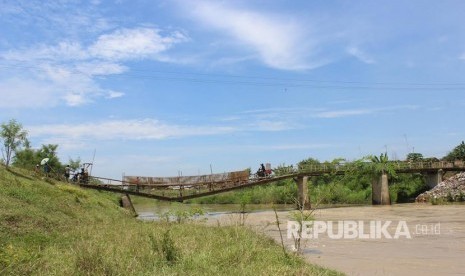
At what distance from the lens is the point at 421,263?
34.4ft

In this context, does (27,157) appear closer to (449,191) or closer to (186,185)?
(186,185)

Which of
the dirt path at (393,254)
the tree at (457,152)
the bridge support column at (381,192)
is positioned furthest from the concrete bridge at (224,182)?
the dirt path at (393,254)

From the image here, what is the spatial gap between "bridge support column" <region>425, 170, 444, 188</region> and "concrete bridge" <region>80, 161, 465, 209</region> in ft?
0.31

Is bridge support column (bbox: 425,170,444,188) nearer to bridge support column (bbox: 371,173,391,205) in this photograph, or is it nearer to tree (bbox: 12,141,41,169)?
bridge support column (bbox: 371,173,391,205)

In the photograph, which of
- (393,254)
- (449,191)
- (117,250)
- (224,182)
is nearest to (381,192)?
(449,191)

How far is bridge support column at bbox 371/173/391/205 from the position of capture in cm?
4181

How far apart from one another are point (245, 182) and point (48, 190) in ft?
65.4

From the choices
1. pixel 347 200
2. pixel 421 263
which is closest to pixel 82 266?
pixel 421 263

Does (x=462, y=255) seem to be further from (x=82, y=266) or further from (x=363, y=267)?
(x=82, y=266)

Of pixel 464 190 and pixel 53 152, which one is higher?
pixel 53 152

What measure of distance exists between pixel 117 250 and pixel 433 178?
1684 inches

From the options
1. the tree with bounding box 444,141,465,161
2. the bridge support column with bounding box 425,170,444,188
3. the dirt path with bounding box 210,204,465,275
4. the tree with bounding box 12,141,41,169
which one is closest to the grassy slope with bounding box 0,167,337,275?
the dirt path with bounding box 210,204,465,275

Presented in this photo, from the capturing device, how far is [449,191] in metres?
39.9

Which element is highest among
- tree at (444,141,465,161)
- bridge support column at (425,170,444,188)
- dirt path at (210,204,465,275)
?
tree at (444,141,465,161)
